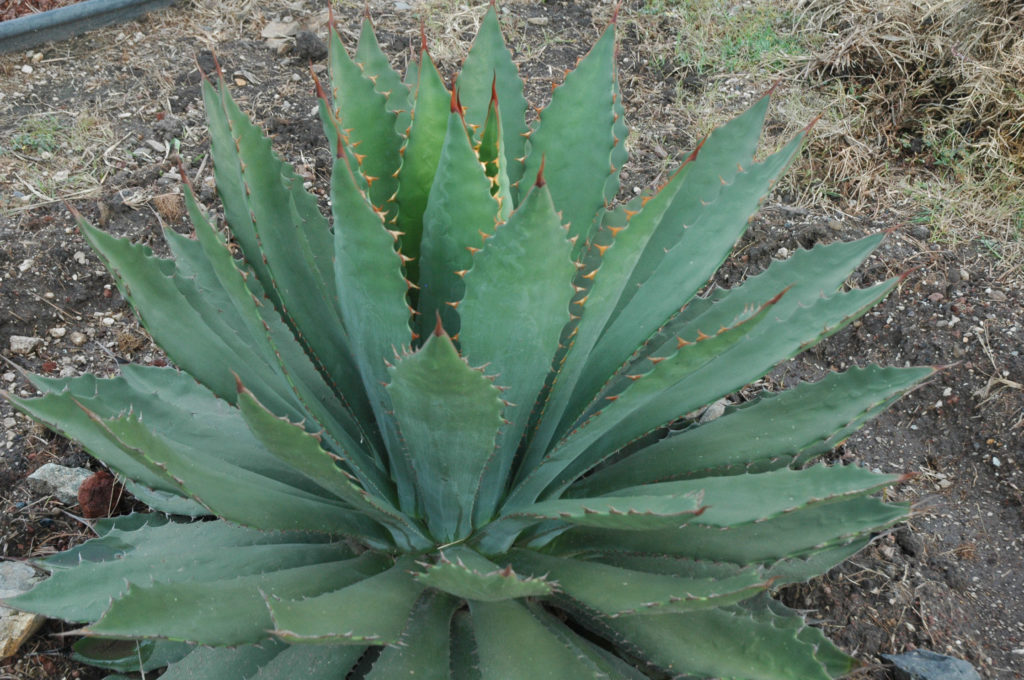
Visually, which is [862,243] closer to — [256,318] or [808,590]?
[808,590]

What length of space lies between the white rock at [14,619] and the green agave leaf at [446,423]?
888mm

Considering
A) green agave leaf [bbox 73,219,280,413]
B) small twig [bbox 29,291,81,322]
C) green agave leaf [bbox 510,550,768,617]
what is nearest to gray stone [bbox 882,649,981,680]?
green agave leaf [bbox 510,550,768,617]

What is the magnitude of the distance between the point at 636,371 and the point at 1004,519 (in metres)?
1.17

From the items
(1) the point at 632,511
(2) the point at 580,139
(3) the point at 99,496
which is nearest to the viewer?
(1) the point at 632,511

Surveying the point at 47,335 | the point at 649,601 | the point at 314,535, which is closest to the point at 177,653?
the point at 314,535

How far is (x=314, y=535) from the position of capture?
149 centimetres

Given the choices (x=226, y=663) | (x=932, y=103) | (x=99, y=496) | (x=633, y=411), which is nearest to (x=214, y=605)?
(x=226, y=663)

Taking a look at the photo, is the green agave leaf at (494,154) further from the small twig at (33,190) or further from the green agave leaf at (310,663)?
the small twig at (33,190)

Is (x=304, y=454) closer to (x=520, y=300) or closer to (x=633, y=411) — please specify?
(x=520, y=300)

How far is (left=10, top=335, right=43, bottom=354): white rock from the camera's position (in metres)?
2.17

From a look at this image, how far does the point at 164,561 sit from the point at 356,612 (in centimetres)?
38


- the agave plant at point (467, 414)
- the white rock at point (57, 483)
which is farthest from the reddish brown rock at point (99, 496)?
the agave plant at point (467, 414)

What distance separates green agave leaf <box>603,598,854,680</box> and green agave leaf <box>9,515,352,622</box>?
0.52m

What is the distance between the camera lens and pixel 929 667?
1.60 meters
